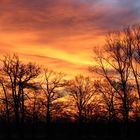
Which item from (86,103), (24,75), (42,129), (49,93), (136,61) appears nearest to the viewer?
(136,61)

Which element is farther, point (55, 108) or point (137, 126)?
point (137, 126)

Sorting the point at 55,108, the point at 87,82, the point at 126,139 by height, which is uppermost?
the point at 87,82

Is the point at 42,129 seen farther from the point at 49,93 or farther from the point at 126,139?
the point at 126,139

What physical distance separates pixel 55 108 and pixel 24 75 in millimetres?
12304

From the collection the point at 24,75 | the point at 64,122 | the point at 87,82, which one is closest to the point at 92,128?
the point at 64,122

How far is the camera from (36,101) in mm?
68000

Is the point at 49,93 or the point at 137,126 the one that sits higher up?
the point at 49,93

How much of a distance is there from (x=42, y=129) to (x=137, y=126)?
2448cm

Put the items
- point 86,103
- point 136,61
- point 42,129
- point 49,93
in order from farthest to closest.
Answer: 1. point 42,129
2. point 86,103
3. point 49,93
4. point 136,61

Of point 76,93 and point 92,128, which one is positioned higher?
point 76,93

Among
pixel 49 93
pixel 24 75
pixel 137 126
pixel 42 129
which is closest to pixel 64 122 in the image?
pixel 42 129

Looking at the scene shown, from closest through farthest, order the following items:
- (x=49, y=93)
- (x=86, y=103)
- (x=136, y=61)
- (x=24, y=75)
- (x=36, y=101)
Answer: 1. (x=136, y=61)
2. (x=24, y=75)
3. (x=49, y=93)
4. (x=36, y=101)
5. (x=86, y=103)

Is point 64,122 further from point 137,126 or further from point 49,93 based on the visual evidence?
point 49,93

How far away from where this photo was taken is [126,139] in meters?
46.2
